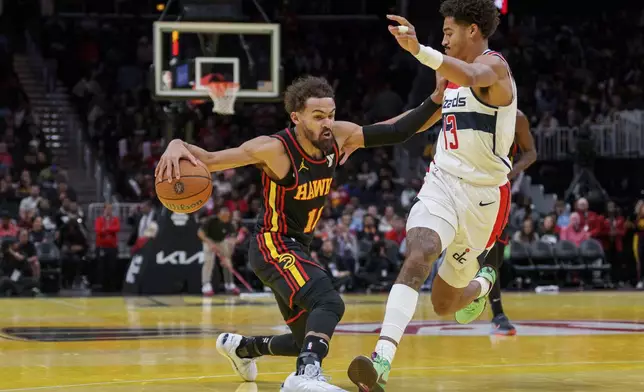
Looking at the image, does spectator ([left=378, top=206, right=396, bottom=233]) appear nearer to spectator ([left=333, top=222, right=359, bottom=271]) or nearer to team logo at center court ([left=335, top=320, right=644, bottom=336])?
spectator ([left=333, top=222, right=359, bottom=271])

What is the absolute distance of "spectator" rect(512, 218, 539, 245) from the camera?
20531 mm

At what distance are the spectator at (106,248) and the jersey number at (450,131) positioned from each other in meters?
13.2

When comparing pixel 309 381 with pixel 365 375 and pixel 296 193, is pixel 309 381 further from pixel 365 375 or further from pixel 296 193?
pixel 296 193

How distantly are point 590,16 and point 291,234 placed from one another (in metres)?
24.1

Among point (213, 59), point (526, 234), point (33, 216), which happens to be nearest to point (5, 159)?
point (33, 216)

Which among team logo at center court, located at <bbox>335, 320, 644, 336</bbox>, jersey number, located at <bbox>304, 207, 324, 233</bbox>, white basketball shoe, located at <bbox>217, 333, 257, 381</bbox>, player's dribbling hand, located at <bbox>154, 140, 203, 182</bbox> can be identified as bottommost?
team logo at center court, located at <bbox>335, 320, 644, 336</bbox>

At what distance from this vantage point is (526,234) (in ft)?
67.4

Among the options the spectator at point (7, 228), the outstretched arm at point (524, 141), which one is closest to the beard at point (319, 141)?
the outstretched arm at point (524, 141)

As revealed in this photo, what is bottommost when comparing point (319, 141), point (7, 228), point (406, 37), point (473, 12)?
point (7, 228)

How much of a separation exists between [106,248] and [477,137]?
13.4m

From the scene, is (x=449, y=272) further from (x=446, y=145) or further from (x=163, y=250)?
(x=163, y=250)

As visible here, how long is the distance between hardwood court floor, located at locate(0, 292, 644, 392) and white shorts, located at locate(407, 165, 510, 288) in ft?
2.53

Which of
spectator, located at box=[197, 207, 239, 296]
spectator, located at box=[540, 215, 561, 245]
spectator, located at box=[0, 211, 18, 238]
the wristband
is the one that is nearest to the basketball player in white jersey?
the wristband

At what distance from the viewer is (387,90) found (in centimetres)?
2738
